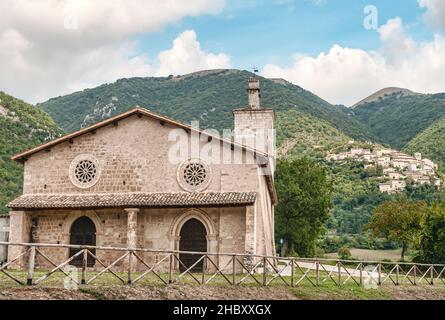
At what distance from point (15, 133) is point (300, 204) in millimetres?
32220

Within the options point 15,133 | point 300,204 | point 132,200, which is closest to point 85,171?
point 132,200

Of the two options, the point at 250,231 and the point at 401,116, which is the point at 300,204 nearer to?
the point at 250,231

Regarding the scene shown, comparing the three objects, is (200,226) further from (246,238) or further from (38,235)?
(38,235)

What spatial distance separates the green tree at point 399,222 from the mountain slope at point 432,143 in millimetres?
49966

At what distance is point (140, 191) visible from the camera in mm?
27219

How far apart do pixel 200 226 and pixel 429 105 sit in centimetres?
12244

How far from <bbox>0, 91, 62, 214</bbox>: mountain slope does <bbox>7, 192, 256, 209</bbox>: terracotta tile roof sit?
2295 centimetres

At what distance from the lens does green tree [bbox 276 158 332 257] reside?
46.9 metres

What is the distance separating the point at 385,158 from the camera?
105625 mm

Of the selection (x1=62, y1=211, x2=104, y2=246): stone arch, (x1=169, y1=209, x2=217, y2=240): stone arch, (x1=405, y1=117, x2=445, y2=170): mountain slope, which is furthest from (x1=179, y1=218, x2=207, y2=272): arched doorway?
(x1=405, y1=117, x2=445, y2=170): mountain slope

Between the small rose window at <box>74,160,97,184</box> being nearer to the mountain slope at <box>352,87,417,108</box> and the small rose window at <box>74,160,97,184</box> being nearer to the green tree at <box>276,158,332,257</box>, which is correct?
the green tree at <box>276,158,332,257</box>

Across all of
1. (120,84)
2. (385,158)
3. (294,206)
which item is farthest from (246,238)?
(120,84)

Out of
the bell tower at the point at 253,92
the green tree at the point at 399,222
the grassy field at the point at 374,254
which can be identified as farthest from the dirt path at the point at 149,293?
the grassy field at the point at 374,254

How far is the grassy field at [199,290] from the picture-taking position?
38.9ft
